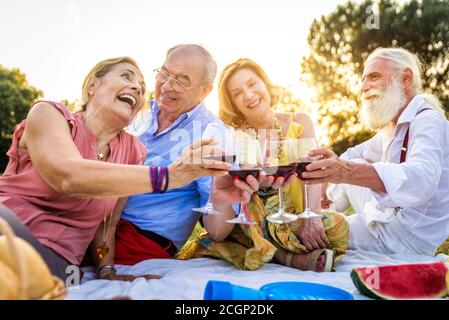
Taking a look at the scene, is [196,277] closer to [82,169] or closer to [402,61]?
[82,169]

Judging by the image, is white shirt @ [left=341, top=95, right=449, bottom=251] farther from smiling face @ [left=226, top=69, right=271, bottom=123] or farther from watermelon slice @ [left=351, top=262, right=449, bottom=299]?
smiling face @ [left=226, top=69, right=271, bottom=123]

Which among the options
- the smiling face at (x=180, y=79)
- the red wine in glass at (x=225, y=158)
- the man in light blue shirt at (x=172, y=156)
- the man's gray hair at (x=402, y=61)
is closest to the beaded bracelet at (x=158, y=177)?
the red wine in glass at (x=225, y=158)

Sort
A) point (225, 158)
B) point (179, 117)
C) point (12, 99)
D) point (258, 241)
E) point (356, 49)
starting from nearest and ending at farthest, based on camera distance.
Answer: point (225, 158) < point (258, 241) < point (179, 117) < point (356, 49) < point (12, 99)

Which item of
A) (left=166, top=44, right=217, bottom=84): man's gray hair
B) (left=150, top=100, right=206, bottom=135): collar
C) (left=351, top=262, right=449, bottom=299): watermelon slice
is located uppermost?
(left=166, top=44, right=217, bottom=84): man's gray hair

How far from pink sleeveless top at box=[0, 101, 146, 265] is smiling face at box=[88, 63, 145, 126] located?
0.15m

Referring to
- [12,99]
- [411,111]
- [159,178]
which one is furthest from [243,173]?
[12,99]

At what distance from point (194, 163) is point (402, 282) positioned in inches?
43.9

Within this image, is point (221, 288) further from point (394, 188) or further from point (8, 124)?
point (8, 124)

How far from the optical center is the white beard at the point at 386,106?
379 cm

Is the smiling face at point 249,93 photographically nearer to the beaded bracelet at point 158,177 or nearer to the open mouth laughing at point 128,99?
the open mouth laughing at point 128,99

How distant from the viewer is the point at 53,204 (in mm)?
2316

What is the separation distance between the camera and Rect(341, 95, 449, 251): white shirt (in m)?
3.06

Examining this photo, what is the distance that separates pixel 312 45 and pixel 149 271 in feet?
52.2

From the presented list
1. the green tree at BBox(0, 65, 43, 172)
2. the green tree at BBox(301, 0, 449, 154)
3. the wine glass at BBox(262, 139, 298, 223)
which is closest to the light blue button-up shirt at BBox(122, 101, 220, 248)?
the wine glass at BBox(262, 139, 298, 223)
